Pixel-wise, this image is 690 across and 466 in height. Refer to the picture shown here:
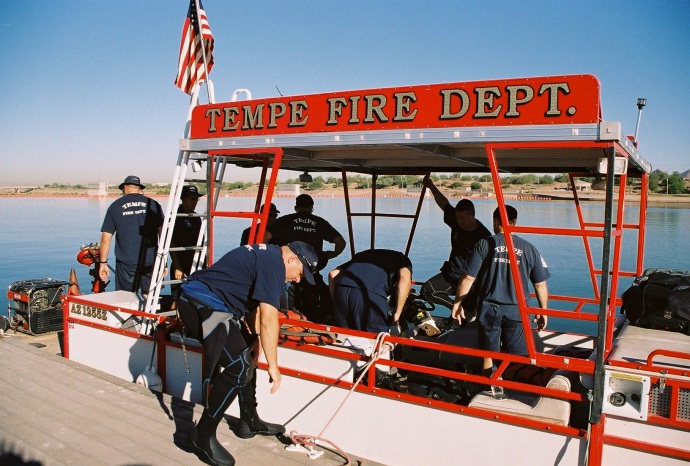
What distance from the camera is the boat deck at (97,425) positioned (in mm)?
3977

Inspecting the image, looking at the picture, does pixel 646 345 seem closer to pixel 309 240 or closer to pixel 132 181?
pixel 309 240

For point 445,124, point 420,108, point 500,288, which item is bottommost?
point 500,288

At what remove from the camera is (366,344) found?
187 inches

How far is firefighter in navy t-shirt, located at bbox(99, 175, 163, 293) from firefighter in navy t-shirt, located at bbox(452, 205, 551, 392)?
4147 millimetres

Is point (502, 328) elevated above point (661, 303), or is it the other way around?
point (661, 303)

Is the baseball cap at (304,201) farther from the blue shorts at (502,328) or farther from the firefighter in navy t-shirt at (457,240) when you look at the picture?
the blue shorts at (502,328)

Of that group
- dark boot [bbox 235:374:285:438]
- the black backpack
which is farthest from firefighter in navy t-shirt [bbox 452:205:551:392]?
dark boot [bbox 235:374:285:438]

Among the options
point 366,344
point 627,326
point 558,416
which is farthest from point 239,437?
point 627,326

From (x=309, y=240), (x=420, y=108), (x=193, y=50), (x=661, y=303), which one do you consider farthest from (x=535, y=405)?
(x=193, y=50)

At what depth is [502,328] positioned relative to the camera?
15.2 ft

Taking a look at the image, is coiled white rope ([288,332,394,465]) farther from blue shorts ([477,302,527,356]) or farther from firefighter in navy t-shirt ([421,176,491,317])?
firefighter in navy t-shirt ([421,176,491,317])

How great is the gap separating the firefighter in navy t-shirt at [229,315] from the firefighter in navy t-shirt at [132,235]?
3.32 metres

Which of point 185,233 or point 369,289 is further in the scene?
point 185,233

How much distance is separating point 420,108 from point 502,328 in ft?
6.29
